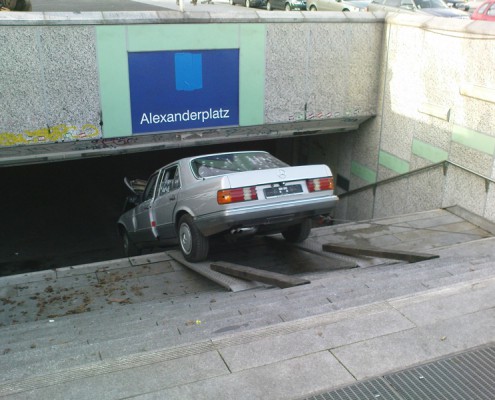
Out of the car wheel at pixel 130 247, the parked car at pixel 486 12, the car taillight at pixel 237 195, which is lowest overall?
the car wheel at pixel 130 247

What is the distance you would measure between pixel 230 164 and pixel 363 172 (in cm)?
603

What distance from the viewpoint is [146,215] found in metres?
9.39

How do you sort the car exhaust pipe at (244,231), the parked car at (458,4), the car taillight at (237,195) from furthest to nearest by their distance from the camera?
the parked car at (458,4)
the car exhaust pipe at (244,231)
the car taillight at (237,195)

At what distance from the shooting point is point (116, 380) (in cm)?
359

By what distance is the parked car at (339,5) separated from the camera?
19.1 meters

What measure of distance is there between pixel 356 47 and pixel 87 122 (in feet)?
19.4

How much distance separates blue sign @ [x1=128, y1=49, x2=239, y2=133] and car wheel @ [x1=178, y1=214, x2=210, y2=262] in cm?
358

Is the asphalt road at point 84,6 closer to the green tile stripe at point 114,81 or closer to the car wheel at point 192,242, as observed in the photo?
the green tile stripe at point 114,81

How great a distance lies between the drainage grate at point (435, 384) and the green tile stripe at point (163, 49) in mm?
7980

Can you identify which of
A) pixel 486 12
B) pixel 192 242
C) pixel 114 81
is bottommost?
pixel 192 242

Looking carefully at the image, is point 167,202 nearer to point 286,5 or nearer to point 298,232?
point 298,232

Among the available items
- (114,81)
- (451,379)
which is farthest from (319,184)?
(114,81)

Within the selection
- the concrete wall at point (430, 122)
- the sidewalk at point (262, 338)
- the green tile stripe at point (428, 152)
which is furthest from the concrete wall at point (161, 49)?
the sidewalk at point (262, 338)

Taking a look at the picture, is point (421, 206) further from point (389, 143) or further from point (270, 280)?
point (270, 280)
